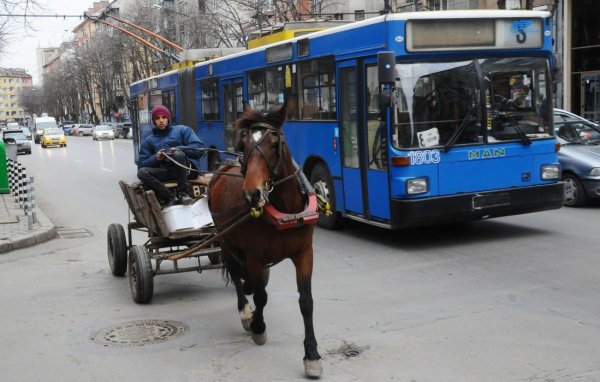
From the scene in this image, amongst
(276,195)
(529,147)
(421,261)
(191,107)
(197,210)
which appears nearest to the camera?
(276,195)

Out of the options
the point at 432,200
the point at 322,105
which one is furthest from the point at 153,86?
the point at 432,200

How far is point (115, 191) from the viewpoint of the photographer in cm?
1916

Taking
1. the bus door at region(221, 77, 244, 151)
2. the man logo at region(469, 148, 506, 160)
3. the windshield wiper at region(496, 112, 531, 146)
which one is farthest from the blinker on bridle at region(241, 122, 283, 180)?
A: the bus door at region(221, 77, 244, 151)

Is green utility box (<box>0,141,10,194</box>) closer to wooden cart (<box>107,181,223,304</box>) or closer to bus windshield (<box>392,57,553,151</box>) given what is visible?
wooden cart (<box>107,181,223,304</box>)

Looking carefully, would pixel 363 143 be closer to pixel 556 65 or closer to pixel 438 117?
pixel 438 117

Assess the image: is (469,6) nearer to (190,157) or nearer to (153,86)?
(153,86)

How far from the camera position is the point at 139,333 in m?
6.39

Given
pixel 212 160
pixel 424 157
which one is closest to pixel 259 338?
pixel 424 157

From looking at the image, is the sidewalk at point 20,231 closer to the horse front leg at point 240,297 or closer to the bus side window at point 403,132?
the horse front leg at point 240,297

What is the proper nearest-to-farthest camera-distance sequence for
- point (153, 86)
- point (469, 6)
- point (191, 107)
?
point (191, 107) < point (153, 86) < point (469, 6)

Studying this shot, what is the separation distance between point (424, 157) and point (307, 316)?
189 inches

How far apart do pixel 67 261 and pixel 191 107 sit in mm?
8447

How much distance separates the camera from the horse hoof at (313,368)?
502 cm

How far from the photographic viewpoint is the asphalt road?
17.5ft
